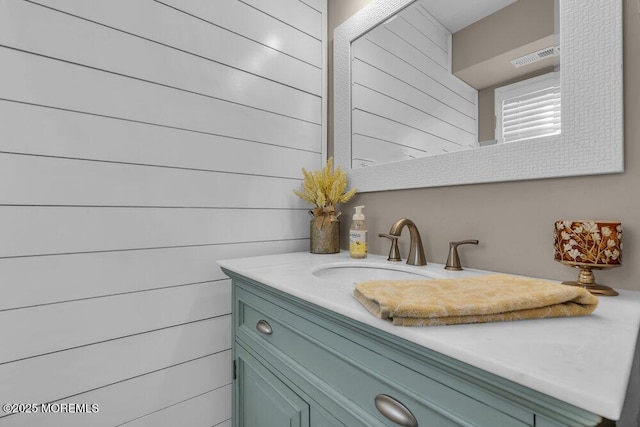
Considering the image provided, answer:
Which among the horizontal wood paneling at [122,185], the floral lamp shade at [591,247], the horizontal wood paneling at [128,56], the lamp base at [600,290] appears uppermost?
the horizontal wood paneling at [128,56]

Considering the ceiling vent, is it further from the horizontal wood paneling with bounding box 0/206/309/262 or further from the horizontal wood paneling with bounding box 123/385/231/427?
the horizontal wood paneling with bounding box 123/385/231/427

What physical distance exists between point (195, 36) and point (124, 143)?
0.46 meters

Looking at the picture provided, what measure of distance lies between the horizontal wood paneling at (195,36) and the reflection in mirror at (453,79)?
0.27 meters

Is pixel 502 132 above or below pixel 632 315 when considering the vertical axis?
above

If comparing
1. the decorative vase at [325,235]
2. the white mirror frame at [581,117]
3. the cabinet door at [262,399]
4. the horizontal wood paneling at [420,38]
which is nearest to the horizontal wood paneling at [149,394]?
the cabinet door at [262,399]

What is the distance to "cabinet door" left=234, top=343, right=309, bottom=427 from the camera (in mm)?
710

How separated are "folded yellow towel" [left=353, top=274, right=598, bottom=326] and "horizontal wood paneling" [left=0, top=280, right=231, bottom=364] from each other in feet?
2.52

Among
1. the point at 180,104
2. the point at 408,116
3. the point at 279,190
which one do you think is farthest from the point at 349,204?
the point at 180,104

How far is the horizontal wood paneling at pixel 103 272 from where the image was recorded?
0.77 meters

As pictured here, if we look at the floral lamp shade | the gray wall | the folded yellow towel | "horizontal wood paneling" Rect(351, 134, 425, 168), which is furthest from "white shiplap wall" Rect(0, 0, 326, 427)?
the floral lamp shade

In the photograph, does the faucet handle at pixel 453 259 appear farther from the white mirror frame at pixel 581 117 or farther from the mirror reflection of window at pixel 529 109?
the mirror reflection of window at pixel 529 109

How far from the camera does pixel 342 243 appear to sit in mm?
1360

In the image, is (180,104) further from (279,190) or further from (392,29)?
(392,29)

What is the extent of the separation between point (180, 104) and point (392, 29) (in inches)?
33.3
